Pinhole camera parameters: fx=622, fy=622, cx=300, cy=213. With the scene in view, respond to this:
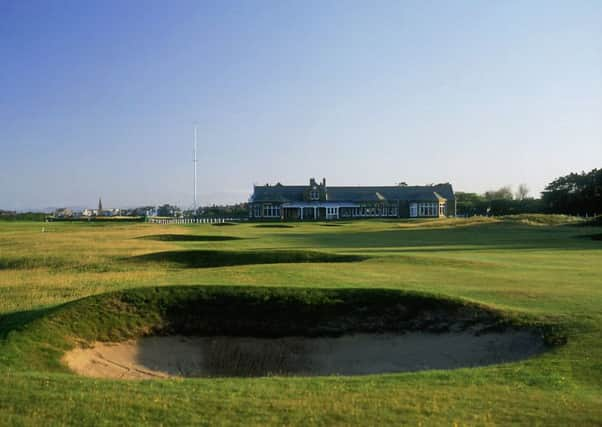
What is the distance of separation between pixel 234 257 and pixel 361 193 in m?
87.7

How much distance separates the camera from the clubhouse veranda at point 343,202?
114250mm

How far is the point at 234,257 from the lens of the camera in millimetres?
31125

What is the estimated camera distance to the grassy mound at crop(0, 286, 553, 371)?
15391 millimetres

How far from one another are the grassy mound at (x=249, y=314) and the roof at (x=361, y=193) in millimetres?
96676

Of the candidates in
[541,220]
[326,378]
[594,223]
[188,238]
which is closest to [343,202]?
[541,220]

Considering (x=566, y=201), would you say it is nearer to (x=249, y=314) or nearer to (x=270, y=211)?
(x=270, y=211)

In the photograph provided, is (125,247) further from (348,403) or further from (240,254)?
(348,403)

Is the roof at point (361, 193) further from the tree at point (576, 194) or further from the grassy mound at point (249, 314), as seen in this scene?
the grassy mound at point (249, 314)

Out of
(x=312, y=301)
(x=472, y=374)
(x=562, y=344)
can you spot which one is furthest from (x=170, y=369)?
(x=562, y=344)

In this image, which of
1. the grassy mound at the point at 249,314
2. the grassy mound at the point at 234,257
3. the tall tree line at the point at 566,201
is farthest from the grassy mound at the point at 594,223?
the grassy mound at the point at 249,314

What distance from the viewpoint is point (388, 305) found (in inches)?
674

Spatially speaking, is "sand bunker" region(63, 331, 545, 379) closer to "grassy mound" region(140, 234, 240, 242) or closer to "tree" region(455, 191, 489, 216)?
"grassy mound" region(140, 234, 240, 242)

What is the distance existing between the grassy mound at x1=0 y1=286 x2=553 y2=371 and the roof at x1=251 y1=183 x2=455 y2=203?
96.7 m

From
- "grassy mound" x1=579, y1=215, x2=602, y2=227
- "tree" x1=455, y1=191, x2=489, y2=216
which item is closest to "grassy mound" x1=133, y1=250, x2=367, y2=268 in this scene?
"grassy mound" x1=579, y1=215, x2=602, y2=227
